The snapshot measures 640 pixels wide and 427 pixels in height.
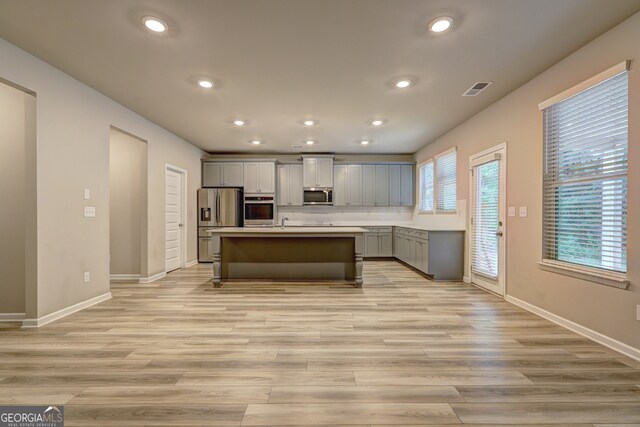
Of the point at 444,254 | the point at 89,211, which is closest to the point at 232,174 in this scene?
the point at 89,211

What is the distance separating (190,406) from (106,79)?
3.77 meters

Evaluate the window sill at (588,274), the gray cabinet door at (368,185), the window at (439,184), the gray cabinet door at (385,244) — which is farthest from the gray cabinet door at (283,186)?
the window sill at (588,274)

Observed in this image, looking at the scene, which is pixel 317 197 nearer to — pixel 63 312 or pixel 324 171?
pixel 324 171

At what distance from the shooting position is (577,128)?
3.03 meters

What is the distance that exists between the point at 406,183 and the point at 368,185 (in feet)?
3.31

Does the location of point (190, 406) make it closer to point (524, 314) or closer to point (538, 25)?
point (524, 314)

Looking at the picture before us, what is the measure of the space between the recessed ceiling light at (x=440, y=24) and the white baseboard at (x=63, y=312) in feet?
15.8

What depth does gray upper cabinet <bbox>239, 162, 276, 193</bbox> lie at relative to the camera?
756cm

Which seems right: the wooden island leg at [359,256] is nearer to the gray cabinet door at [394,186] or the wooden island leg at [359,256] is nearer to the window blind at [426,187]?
the window blind at [426,187]

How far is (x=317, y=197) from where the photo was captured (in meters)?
7.82

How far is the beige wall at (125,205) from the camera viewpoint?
523 cm
